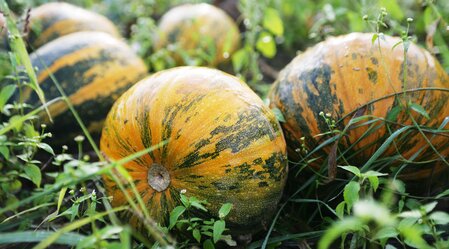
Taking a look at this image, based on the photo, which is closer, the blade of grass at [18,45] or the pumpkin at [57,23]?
the blade of grass at [18,45]

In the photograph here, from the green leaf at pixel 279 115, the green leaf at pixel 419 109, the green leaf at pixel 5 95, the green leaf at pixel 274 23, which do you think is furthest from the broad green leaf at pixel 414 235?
the green leaf at pixel 274 23

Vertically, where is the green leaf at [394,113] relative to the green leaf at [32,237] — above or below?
below

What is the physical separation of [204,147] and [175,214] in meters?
0.28

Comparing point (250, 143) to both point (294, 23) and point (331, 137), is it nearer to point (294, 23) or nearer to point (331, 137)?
point (331, 137)

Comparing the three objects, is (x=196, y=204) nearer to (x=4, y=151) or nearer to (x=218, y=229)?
(x=218, y=229)

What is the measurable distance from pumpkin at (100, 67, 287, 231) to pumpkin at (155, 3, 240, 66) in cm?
184

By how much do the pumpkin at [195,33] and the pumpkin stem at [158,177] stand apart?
76.4 inches

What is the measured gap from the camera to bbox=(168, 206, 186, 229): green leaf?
5.67ft

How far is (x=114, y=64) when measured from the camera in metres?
2.87

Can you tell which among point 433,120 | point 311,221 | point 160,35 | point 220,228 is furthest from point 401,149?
point 160,35

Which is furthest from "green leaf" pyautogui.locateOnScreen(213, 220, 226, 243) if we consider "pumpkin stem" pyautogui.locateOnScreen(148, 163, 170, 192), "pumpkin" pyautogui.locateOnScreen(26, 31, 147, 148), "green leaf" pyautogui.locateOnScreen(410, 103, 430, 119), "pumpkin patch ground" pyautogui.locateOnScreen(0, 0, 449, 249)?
"pumpkin" pyautogui.locateOnScreen(26, 31, 147, 148)

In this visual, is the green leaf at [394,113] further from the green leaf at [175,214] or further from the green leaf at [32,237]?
the green leaf at [32,237]

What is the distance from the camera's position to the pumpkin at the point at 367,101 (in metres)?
2.08

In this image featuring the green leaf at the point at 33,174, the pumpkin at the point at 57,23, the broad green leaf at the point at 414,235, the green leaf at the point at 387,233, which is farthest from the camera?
the pumpkin at the point at 57,23
